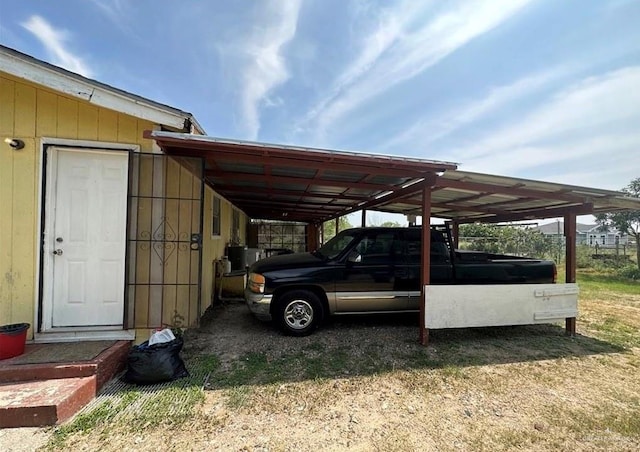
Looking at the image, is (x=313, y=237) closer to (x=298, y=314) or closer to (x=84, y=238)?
(x=298, y=314)

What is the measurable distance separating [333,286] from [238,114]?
749 cm

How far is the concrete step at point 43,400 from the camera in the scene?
96.7 inches

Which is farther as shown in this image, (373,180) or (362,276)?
(373,180)

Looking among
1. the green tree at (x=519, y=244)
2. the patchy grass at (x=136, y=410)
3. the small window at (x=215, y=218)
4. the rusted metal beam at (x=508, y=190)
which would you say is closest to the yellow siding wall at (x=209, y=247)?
the small window at (x=215, y=218)

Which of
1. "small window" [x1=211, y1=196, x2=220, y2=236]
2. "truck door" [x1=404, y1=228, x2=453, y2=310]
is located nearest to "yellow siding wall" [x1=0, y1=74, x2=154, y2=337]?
"small window" [x1=211, y1=196, x2=220, y2=236]

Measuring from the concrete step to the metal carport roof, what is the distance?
2.60m

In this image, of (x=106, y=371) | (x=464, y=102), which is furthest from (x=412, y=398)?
(x=464, y=102)

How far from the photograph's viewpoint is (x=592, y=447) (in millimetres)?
2408

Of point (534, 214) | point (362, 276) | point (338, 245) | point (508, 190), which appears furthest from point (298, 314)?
point (534, 214)

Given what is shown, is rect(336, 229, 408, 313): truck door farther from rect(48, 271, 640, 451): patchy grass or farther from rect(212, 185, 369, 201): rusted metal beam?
rect(212, 185, 369, 201): rusted metal beam

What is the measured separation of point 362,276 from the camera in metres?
4.97

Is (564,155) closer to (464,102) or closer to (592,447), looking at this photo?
(464,102)

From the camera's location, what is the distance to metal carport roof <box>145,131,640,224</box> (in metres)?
3.90

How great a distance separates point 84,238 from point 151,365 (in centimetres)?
203
